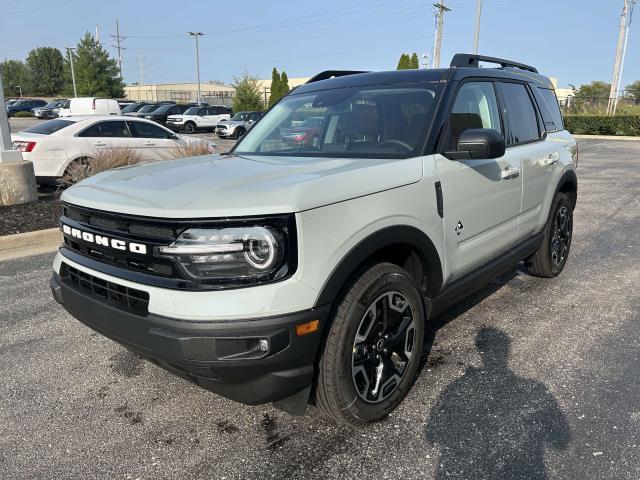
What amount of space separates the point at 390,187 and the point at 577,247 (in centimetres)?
465

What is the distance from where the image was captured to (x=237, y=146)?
3.91 m

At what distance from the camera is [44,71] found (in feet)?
311

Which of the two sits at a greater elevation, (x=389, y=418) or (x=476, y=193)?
(x=476, y=193)

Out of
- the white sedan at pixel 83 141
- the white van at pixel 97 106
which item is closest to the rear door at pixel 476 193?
the white sedan at pixel 83 141

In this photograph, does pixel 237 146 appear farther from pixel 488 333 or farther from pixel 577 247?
pixel 577 247

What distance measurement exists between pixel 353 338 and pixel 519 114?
2696 millimetres

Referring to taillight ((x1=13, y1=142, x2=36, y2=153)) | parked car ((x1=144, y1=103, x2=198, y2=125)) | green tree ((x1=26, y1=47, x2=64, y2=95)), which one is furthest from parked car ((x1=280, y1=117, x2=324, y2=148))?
green tree ((x1=26, y1=47, x2=64, y2=95))

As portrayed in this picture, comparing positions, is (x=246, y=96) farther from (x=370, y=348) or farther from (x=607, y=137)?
(x=370, y=348)

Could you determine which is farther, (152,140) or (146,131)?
(146,131)

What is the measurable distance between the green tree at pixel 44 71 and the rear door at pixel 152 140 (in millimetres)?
97100

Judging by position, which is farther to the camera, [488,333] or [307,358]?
[488,333]

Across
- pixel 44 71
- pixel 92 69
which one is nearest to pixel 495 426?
pixel 92 69

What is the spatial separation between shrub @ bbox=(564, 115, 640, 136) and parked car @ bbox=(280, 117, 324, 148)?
28.4 m

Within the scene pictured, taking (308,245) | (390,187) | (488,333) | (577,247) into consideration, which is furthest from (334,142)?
(577,247)
